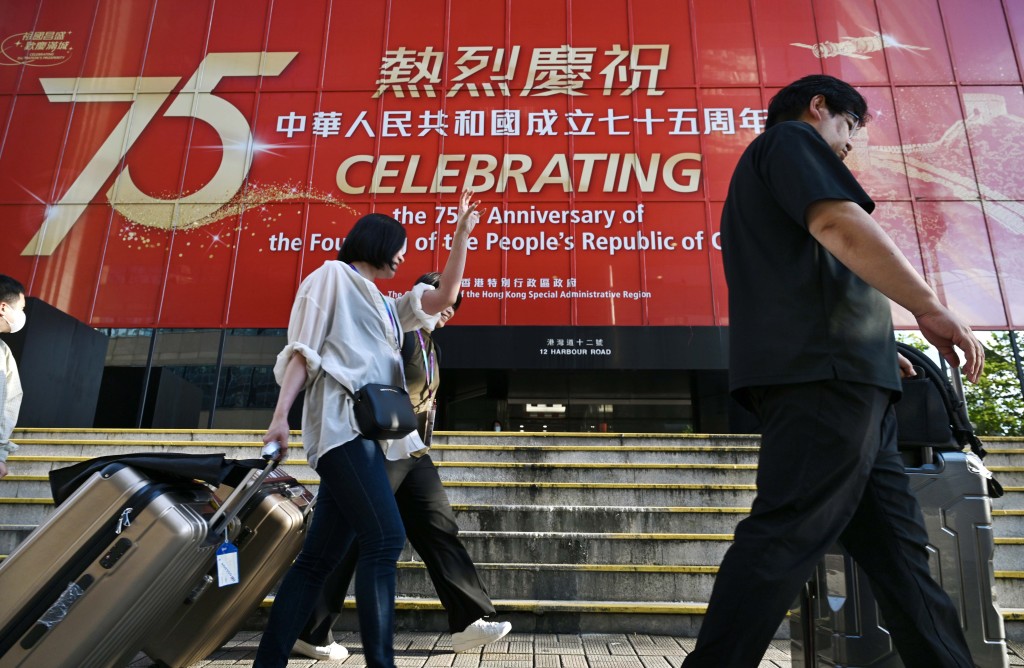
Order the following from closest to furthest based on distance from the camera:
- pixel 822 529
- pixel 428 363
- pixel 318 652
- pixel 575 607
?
pixel 822 529, pixel 318 652, pixel 428 363, pixel 575 607

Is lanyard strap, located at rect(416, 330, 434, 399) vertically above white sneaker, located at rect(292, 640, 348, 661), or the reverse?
lanyard strap, located at rect(416, 330, 434, 399)

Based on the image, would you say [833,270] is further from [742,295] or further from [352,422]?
[352,422]

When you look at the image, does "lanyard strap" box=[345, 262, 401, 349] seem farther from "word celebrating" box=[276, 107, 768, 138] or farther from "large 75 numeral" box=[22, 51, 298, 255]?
"large 75 numeral" box=[22, 51, 298, 255]

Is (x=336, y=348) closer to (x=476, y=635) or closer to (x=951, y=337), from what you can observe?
(x=476, y=635)

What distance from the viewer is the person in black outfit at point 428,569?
8.34ft

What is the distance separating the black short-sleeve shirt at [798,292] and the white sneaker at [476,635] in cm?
158

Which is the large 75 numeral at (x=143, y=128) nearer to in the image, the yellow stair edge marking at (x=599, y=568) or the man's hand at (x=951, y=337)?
the yellow stair edge marking at (x=599, y=568)

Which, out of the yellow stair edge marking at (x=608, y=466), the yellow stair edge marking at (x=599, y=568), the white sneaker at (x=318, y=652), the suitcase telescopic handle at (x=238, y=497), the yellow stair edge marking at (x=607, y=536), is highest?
the yellow stair edge marking at (x=608, y=466)

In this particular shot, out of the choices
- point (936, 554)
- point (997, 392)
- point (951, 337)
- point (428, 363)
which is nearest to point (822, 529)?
point (951, 337)

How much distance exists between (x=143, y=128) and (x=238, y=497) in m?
11.7

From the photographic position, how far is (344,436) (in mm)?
1842

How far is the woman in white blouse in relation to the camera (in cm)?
180

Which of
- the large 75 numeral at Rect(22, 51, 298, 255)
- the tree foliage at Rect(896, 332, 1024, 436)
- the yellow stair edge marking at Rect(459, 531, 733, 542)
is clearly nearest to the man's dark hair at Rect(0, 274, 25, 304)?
the yellow stair edge marking at Rect(459, 531, 733, 542)

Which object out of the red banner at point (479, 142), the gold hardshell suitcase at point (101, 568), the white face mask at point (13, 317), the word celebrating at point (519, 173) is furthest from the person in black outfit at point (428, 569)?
the word celebrating at point (519, 173)
